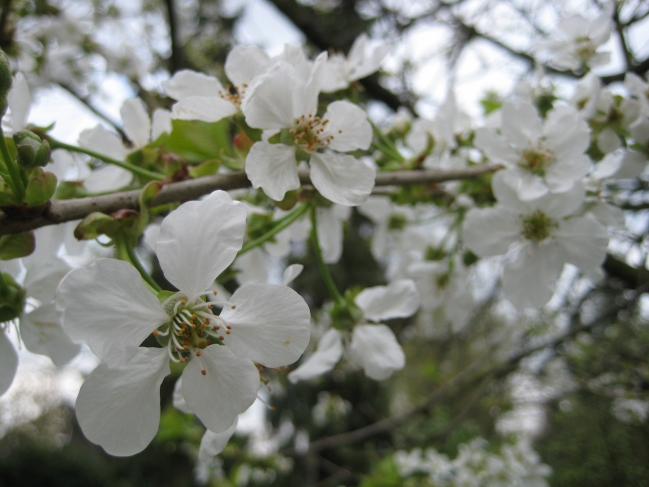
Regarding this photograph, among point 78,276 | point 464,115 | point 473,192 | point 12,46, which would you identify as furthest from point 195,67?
point 78,276

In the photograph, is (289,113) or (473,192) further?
(473,192)

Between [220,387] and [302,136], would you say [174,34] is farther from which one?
[220,387]

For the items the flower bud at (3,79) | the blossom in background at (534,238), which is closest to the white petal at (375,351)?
the blossom in background at (534,238)

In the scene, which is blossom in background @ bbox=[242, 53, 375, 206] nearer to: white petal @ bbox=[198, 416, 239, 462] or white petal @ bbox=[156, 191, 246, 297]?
white petal @ bbox=[156, 191, 246, 297]

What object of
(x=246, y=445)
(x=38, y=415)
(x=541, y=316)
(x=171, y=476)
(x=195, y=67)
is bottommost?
(x=38, y=415)

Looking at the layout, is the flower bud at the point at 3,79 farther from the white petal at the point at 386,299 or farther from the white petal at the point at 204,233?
the white petal at the point at 386,299

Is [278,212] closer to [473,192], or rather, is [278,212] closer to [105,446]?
[473,192]
